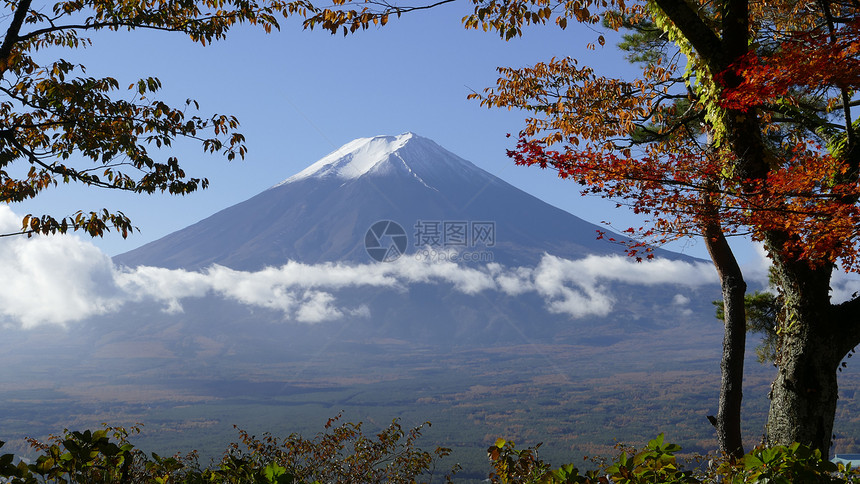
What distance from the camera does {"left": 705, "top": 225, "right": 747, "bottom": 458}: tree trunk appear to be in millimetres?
7703

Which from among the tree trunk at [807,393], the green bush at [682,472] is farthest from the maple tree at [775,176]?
the green bush at [682,472]

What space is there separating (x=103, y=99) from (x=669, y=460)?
7.24 m

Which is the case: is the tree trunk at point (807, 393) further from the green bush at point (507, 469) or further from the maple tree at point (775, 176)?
the green bush at point (507, 469)

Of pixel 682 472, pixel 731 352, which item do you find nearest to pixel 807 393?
pixel 731 352

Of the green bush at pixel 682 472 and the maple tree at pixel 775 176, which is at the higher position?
the maple tree at pixel 775 176

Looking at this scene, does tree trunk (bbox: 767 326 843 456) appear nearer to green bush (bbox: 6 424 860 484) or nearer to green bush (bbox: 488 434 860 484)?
green bush (bbox: 6 424 860 484)

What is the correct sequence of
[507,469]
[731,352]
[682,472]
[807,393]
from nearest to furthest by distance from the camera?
[682,472] → [507,469] → [807,393] → [731,352]

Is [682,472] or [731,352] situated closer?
[682,472]

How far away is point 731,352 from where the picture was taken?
7797 millimetres

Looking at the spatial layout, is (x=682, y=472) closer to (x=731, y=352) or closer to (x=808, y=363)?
(x=808, y=363)

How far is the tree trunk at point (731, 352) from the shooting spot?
25.3ft

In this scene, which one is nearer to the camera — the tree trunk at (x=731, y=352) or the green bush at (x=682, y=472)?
the green bush at (x=682, y=472)

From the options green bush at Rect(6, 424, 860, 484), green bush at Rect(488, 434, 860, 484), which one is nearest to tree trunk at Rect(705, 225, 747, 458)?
green bush at Rect(6, 424, 860, 484)

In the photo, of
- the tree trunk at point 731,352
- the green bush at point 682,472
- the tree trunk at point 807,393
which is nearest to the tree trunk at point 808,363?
the tree trunk at point 807,393
